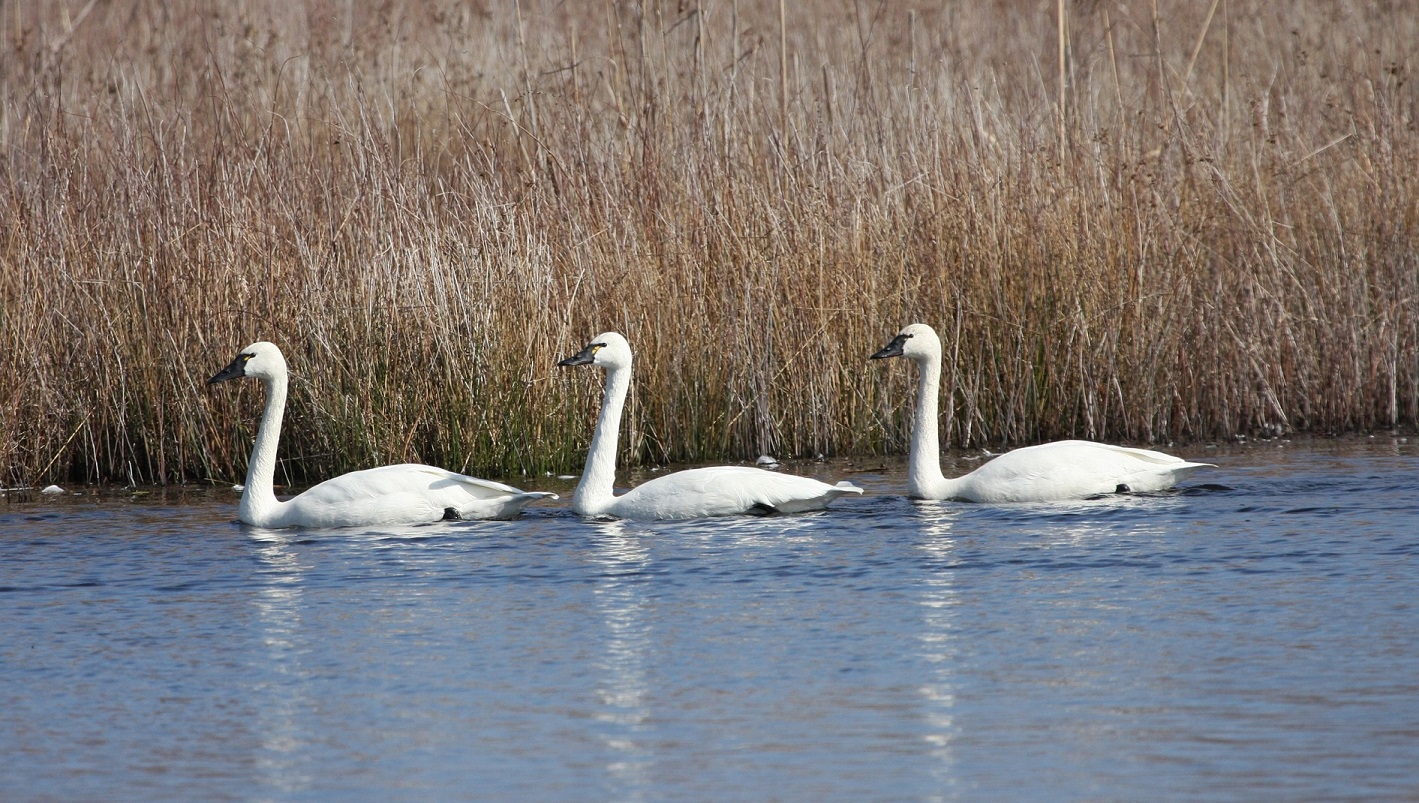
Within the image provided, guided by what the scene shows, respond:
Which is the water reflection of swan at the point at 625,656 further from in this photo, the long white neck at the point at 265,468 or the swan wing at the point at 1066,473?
the swan wing at the point at 1066,473

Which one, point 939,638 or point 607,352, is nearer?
point 939,638

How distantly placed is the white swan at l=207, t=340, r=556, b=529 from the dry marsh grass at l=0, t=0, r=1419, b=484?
1587mm

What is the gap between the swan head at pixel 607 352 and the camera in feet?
32.2

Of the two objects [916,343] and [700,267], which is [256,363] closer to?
[700,267]

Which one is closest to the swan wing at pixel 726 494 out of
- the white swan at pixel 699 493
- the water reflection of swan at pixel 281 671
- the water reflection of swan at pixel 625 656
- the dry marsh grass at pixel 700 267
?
the white swan at pixel 699 493

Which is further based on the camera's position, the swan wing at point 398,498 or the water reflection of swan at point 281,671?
the swan wing at point 398,498

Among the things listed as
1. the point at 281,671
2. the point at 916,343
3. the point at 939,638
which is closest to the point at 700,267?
the point at 916,343

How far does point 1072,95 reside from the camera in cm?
1212

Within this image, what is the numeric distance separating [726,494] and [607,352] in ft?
3.76

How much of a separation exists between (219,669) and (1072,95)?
765cm

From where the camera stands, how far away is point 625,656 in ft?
21.0

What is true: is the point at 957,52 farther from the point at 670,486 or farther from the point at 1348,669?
the point at 1348,669

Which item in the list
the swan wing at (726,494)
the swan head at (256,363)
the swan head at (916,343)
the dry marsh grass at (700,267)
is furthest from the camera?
the dry marsh grass at (700,267)

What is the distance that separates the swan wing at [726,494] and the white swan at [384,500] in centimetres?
60
